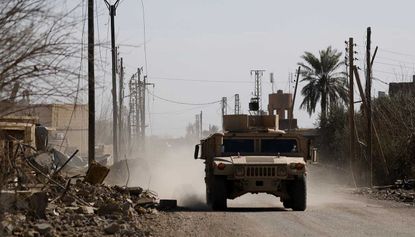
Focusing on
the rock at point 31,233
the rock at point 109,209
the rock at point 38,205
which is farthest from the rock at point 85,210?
the rock at point 31,233

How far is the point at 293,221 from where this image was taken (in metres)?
18.0

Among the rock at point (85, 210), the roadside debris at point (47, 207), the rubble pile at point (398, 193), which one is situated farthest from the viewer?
the rubble pile at point (398, 193)

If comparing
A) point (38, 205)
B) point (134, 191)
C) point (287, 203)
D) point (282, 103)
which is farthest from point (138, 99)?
point (38, 205)

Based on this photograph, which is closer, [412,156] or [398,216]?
[398,216]

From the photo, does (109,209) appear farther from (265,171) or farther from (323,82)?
(323,82)

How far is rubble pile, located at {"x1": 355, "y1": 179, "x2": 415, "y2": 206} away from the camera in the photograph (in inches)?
1061

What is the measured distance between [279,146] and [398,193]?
29.1 feet

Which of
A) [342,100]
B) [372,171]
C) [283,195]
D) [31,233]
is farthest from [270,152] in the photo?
[342,100]

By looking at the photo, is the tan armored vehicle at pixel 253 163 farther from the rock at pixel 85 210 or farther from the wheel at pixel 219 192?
the rock at pixel 85 210

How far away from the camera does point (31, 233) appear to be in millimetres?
13039

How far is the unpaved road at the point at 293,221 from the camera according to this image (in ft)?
51.2

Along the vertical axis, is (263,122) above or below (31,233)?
above

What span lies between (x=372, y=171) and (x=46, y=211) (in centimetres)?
2866

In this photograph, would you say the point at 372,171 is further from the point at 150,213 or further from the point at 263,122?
the point at 150,213
